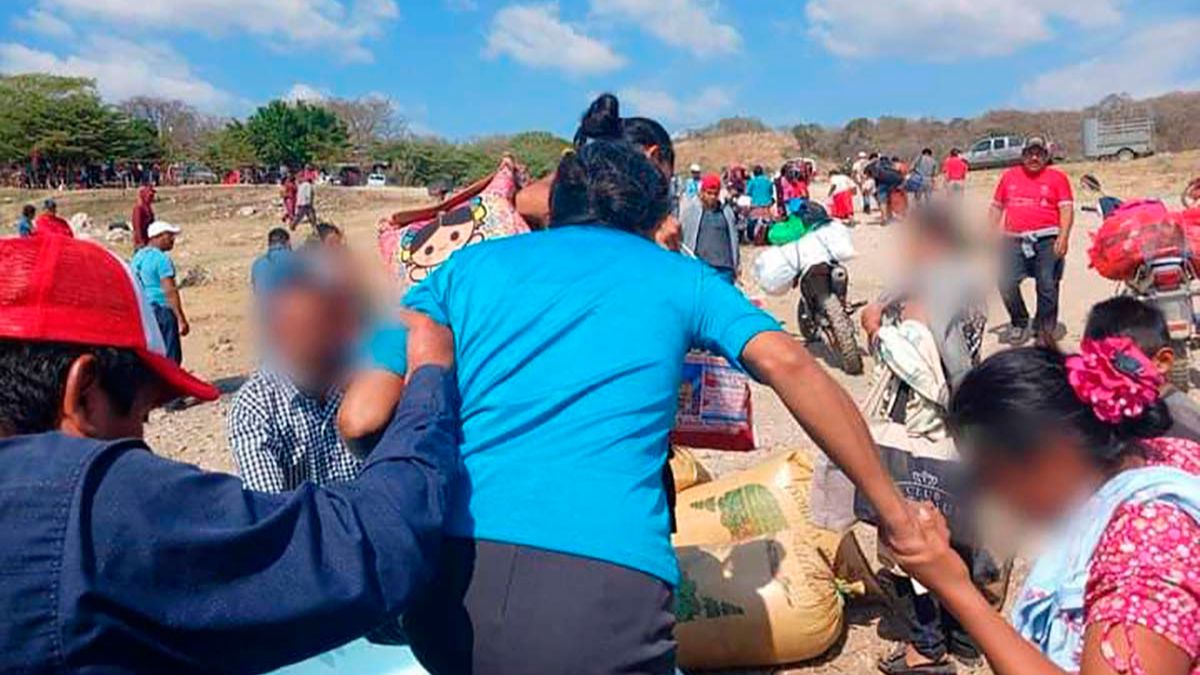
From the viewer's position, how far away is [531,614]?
1.67 meters

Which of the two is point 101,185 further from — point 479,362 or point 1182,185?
point 479,362

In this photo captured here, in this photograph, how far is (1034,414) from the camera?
155cm

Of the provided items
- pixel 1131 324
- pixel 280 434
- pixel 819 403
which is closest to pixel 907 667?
pixel 1131 324

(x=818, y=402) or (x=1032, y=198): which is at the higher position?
(x=1032, y=198)

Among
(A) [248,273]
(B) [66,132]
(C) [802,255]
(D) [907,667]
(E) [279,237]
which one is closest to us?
(D) [907,667]

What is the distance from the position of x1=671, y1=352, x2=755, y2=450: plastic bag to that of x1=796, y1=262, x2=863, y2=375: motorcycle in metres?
4.95

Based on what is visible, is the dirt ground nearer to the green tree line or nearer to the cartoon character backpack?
the cartoon character backpack

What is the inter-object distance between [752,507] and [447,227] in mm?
1884

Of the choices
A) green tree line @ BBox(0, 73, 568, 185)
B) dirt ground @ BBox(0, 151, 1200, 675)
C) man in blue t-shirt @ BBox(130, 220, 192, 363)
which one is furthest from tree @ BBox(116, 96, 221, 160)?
man in blue t-shirt @ BBox(130, 220, 192, 363)

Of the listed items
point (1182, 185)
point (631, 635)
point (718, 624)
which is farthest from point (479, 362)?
point (1182, 185)

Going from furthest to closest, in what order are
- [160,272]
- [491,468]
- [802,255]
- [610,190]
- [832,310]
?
[802,255] → [832,310] → [160,272] → [610,190] → [491,468]

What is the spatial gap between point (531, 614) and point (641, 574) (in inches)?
7.8

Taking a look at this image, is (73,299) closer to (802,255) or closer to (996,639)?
(996,639)

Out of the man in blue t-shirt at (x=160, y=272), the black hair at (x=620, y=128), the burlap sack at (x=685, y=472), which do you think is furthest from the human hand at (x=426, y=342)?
the man in blue t-shirt at (x=160, y=272)
